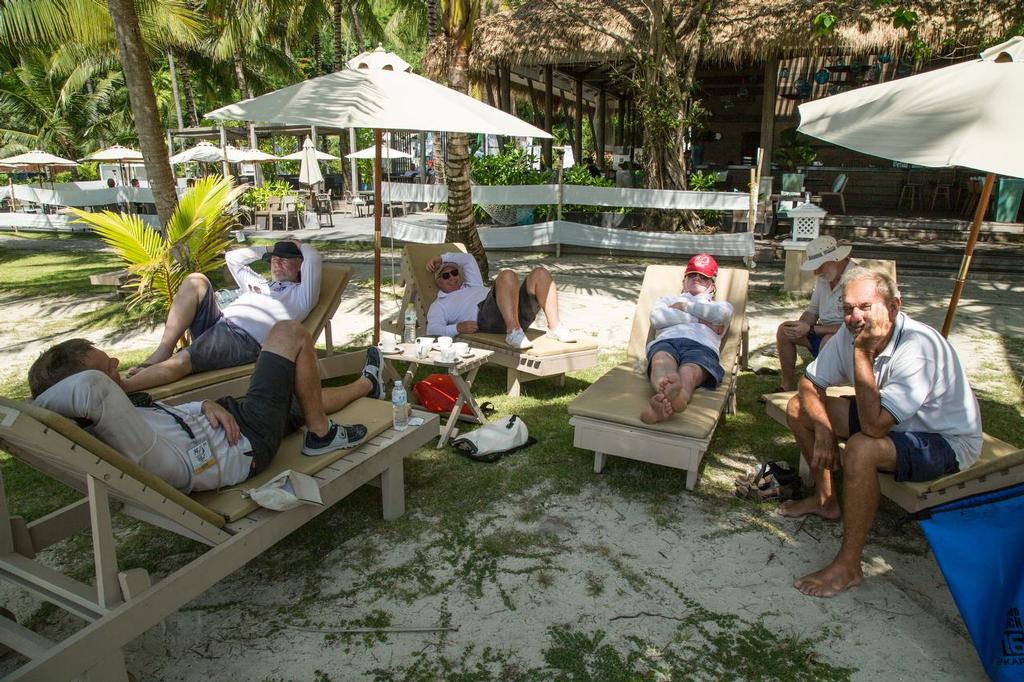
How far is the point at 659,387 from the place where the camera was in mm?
3693

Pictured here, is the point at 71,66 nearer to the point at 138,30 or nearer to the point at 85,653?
the point at 138,30

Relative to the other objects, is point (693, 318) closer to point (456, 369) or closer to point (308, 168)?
point (456, 369)

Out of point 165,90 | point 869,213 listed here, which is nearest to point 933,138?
point 869,213

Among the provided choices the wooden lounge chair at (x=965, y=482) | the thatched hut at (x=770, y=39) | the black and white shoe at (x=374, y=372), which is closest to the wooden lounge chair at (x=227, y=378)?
the black and white shoe at (x=374, y=372)

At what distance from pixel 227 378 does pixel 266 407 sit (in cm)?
145

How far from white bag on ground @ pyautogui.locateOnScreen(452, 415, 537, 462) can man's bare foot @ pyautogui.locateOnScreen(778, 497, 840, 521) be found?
5.06 feet

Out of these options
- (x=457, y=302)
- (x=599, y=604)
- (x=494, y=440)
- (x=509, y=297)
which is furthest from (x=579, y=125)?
(x=599, y=604)

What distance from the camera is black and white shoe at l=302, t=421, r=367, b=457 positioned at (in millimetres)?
3090

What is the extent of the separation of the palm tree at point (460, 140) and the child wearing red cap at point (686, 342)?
3.53 metres

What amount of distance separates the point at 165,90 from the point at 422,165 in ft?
64.6

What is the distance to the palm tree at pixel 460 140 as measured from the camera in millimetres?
7796

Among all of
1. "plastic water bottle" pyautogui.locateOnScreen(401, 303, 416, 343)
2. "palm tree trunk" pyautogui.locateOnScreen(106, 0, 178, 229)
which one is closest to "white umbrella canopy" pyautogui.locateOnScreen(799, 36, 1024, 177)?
"plastic water bottle" pyautogui.locateOnScreen(401, 303, 416, 343)

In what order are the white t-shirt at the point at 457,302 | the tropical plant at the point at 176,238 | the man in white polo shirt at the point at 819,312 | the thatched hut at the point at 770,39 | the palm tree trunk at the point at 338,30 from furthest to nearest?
1. the palm tree trunk at the point at 338,30
2. the thatched hut at the point at 770,39
3. the tropical plant at the point at 176,238
4. the white t-shirt at the point at 457,302
5. the man in white polo shirt at the point at 819,312

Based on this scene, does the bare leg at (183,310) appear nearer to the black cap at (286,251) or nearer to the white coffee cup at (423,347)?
the black cap at (286,251)
